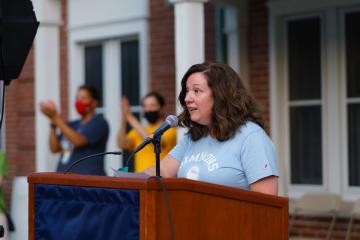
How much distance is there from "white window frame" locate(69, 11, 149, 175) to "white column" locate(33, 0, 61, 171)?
1.20 m

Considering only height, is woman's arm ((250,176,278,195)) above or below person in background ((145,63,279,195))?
below

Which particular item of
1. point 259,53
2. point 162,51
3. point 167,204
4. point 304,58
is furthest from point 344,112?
point 167,204

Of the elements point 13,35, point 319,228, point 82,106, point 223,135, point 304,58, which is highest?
point 304,58

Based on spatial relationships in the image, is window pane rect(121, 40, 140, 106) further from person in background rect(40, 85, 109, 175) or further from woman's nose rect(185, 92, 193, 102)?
woman's nose rect(185, 92, 193, 102)

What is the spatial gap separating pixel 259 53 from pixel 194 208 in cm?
556

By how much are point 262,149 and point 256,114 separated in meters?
0.26

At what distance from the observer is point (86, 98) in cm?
738

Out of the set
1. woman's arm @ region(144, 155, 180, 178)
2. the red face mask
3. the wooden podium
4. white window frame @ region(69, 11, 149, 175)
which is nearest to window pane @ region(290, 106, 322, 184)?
white window frame @ region(69, 11, 149, 175)

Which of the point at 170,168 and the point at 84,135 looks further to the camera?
the point at 84,135

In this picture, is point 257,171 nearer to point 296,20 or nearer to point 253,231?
point 253,231

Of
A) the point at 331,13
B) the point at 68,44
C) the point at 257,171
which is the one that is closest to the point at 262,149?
the point at 257,171

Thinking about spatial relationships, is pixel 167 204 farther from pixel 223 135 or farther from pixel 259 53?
pixel 259 53

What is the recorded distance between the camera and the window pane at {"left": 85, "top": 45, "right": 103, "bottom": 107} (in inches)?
395

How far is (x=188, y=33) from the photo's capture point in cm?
687
